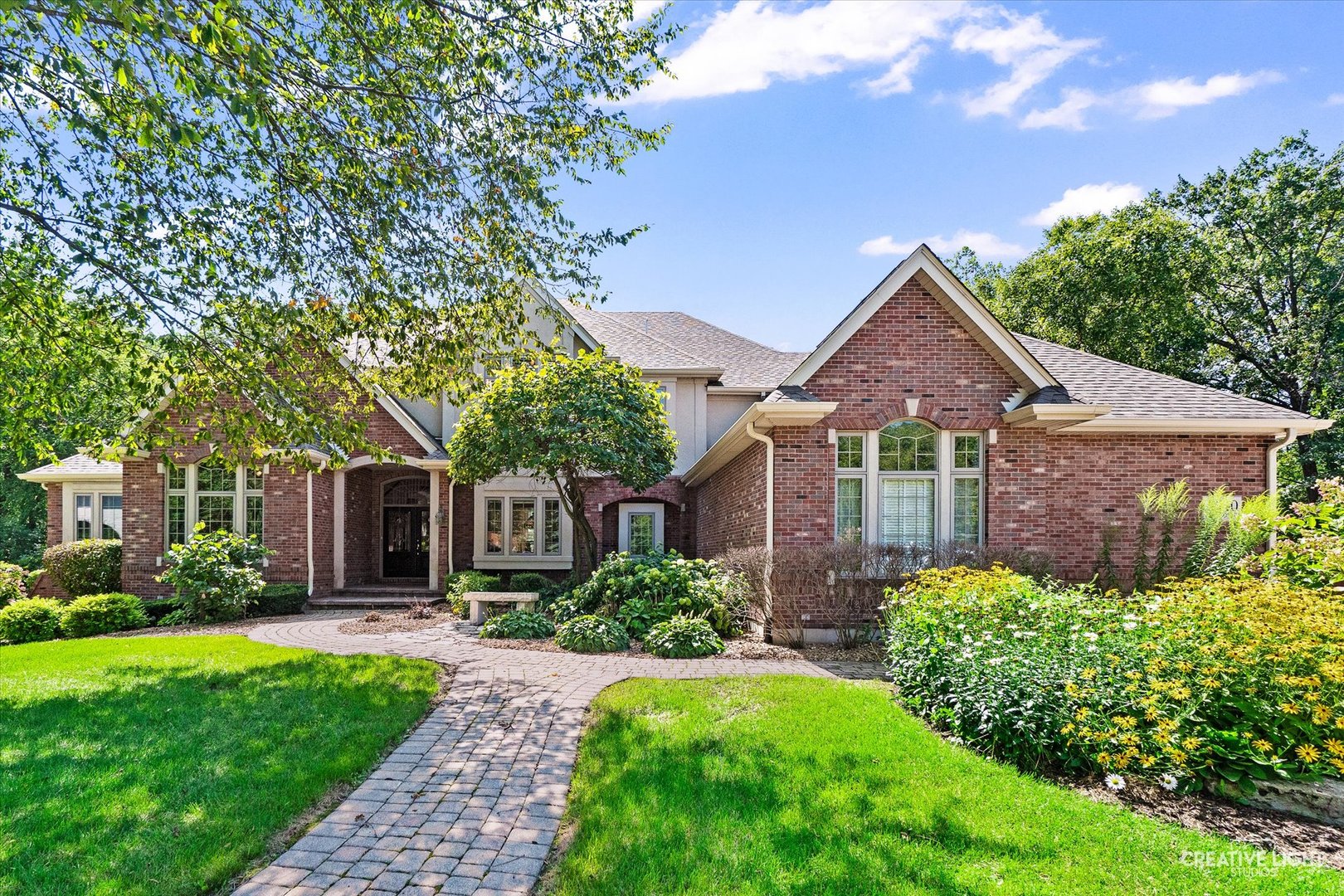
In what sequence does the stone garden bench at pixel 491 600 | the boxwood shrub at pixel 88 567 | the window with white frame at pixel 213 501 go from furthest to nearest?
the boxwood shrub at pixel 88 567
the window with white frame at pixel 213 501
the stone garden bench at pixel 491 600

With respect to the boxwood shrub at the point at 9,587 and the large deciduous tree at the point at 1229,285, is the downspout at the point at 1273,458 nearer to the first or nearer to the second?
the large deciduous tree at the point at 1229,285

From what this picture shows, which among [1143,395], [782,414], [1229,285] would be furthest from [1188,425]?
[1229,285]

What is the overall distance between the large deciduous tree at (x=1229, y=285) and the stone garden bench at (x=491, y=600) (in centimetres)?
2134

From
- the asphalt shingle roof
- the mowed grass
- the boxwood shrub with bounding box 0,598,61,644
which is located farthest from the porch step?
the asphalt shingle roof

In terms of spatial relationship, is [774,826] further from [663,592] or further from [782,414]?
[663,592]

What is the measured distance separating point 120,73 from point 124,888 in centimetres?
455

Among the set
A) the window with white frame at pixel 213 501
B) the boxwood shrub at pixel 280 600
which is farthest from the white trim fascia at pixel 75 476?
the boxwood shrub at pixel 280 600

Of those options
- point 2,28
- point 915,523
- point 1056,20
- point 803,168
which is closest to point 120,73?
point 2,28

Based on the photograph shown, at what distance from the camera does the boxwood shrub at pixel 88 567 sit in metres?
15.8

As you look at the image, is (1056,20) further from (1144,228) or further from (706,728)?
(1144,228)

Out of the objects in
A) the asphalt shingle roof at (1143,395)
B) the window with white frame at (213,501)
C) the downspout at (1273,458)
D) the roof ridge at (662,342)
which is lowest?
the window with white frame at (213,501)

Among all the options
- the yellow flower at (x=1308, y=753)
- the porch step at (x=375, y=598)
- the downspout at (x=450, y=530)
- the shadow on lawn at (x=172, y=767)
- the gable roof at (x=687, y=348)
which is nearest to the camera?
the shadow on lawn at (x=172, y=767)

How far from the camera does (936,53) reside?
8438 millimetres

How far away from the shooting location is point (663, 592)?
11.0m
